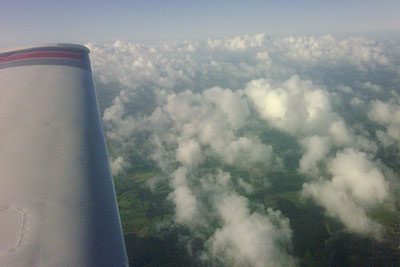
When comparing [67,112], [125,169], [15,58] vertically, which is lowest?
[67,112]

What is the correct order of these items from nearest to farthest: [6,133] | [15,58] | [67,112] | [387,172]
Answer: [6,133], [67,112], [15,58], [387,172]

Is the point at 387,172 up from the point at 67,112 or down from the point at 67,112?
up

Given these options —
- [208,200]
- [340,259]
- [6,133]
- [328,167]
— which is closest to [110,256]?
[6,133]

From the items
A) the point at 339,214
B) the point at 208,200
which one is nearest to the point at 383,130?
the point at 339,214

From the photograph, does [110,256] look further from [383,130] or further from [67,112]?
[383,130]

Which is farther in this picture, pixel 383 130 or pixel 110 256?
pixel 383 130

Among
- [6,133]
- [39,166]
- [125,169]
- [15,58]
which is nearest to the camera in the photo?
[39,166]

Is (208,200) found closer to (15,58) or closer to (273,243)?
(273,243)
